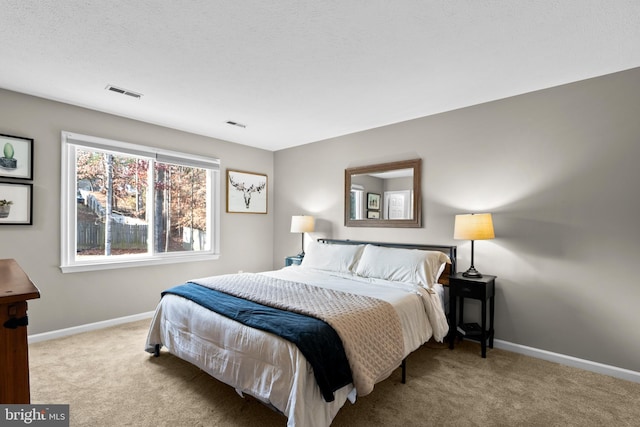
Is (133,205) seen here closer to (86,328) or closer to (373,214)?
(86,328)

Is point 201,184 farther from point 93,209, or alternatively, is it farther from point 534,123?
point 534,123

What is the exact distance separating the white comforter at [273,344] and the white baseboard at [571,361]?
0.81 meters

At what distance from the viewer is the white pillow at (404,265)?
310 cm

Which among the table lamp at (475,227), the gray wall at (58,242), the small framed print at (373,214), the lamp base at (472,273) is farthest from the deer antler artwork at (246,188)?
the lamp base at (472,273)

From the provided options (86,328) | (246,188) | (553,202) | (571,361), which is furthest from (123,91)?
(571,361)

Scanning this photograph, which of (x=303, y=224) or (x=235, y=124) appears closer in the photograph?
(x=235, y=124)

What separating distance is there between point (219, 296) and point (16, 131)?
2660 millimetres

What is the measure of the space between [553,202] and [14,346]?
12.2 feet

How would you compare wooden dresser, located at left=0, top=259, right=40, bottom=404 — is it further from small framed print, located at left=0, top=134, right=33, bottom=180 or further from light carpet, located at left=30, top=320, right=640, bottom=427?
small framed print, located at left=0, top=134, right=33, bottom=180

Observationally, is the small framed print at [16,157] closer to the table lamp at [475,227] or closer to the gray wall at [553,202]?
the gray wall at [553,202]

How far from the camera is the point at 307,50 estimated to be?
2314 millimetres

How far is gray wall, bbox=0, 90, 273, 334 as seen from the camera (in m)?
3.14

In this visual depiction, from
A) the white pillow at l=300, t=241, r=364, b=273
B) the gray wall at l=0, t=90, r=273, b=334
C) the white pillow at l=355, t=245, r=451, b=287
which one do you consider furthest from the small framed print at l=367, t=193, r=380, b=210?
the gray wall at l=0, t=90, r=273, b=334

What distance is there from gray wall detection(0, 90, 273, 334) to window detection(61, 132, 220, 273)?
10 cm
